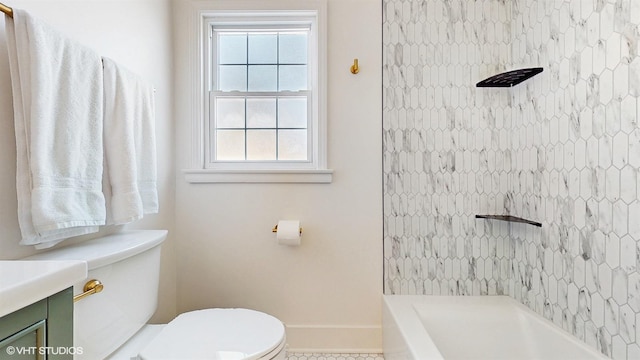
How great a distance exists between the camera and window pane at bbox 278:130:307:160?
6.60 feet

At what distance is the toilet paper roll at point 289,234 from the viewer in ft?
5.84

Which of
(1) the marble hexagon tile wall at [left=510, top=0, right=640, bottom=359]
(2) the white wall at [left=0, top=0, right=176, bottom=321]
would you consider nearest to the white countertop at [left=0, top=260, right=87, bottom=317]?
(2) the white wall at [left=0, top=0, right=176, bottom=321]

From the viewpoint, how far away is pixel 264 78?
2016mm

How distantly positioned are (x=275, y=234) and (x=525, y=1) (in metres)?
1.78

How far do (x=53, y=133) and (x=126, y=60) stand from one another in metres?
0.66

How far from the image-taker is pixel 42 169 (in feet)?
2.86

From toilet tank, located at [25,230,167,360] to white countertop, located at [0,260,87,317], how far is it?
40 centimetres

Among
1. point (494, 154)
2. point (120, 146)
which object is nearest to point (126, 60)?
point (120, 146)

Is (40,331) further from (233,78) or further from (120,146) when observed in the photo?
(233,78)

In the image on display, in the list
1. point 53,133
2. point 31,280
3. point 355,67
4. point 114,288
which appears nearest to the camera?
point 31,280

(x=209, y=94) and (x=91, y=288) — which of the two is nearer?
(x=91, y=288)

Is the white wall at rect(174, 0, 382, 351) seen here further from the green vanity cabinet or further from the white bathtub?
the green vanity cabinet

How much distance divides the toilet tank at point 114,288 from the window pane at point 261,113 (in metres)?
0.90

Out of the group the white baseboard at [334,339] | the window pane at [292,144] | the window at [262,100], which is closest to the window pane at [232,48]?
the window at [262,100]
